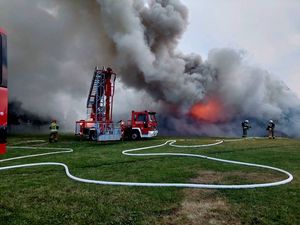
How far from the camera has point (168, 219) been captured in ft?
16.1

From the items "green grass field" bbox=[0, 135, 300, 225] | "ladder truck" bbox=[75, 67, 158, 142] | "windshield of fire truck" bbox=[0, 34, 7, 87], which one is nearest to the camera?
"green grass field" bbox=[0, 135, 300, 225]

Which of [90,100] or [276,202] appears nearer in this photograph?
[276,202]

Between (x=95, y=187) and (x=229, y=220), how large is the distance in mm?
3212

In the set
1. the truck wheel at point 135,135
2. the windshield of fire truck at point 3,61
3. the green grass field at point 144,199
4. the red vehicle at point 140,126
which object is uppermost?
the windshield of fire truck at point 3,61

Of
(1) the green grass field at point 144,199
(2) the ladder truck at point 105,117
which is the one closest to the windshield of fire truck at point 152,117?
(2) the ladder truck at point 105,117

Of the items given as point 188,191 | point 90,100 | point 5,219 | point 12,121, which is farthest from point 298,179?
point 12,121

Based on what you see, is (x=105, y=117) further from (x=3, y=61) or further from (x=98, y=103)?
(x=3, y=61)

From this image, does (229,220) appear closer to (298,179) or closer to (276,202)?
(276,202)

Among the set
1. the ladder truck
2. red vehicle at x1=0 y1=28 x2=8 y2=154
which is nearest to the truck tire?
the ladder truck

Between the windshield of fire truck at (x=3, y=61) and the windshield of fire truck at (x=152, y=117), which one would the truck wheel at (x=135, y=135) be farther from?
the windshield of fire truck at (x=3, y=61)

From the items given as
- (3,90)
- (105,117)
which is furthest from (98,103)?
(3,90)

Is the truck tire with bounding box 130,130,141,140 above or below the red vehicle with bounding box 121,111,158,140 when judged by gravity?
below

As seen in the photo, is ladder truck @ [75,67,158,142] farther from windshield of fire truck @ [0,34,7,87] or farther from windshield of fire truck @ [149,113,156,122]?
windshield of fire truck @ [0,34,7,87]

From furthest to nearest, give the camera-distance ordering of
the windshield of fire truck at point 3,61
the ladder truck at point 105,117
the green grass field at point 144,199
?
the ladder truck at point 105,117 < the windshield of fire truck at point 3,61 < the green grass field at point 144,199
